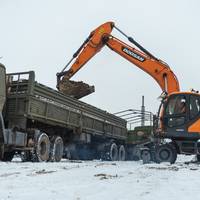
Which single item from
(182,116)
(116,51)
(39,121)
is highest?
(116,51)

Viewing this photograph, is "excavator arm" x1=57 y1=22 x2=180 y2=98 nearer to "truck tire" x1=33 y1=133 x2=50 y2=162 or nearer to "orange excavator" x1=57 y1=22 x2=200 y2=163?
"orange excavator" x1=57 y1=22 x2=200 y2=163

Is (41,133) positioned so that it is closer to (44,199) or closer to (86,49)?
(86,49)

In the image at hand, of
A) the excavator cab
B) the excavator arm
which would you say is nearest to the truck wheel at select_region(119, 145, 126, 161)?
the excavator arm

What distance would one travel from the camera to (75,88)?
17.2 m

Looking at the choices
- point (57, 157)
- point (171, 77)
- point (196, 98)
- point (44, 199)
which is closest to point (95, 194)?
point (44, 199)

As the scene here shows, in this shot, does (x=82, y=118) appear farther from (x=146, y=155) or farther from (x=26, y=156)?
(x=26, y=156)

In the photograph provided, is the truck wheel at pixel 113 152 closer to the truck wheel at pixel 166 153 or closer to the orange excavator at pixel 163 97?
the orange excavator at pixel 163 97

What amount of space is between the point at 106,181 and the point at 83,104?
33.2ft

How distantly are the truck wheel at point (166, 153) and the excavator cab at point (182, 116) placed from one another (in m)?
0.40

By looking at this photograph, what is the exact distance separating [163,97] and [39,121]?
16.3ft

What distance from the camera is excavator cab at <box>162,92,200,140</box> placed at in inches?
545

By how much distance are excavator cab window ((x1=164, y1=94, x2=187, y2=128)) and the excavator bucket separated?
14.1 ft

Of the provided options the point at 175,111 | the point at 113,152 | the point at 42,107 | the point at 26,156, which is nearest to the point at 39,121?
the point at 42,107

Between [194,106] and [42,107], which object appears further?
[194,106]
